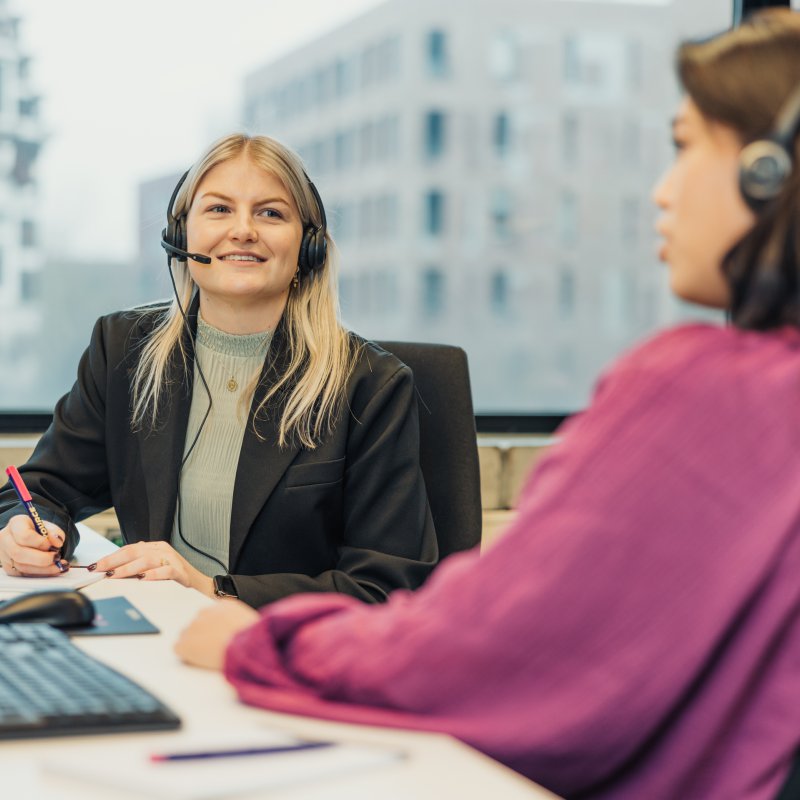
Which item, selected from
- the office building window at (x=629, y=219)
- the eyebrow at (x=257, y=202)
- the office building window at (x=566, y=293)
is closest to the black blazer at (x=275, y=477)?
the eyebrow at (x=257, y=202)

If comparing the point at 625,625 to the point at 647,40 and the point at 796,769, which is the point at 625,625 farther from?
the point at 647,40

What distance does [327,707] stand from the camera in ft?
2.73

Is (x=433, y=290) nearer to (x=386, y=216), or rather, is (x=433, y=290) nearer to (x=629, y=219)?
(x=386, y=216)

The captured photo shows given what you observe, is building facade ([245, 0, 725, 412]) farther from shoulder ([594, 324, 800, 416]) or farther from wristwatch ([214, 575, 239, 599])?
shoulder ([594, 324, 800, 416])

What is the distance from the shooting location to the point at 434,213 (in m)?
3.00

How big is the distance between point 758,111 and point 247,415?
1192 millimetres

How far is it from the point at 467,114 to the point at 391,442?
4.88ft

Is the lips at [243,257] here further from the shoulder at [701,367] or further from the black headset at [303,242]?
the shoulder at [701,367]

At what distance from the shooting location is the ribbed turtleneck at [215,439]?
6.01 feet

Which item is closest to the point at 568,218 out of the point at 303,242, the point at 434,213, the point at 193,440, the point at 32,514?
the point at 434,213

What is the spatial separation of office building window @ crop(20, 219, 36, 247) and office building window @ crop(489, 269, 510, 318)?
117 cm

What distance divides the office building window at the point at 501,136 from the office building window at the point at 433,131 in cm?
14

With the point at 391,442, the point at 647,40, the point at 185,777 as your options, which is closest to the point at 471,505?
the point at 391,442

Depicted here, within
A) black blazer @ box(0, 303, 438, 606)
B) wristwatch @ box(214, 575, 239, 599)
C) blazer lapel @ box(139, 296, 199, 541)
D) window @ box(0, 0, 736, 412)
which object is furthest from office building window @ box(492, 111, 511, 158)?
wristwatch @ box(214, 575, 239, 599)
